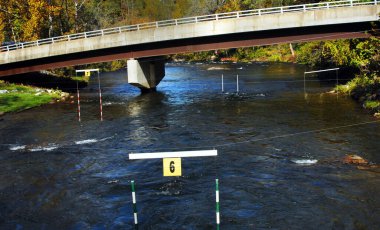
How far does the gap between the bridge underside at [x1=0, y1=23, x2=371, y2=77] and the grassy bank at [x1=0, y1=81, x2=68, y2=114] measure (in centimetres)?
316

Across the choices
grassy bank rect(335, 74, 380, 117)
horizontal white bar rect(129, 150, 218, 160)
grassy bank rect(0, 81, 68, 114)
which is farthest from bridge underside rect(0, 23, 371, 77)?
horizontal white bar rect(129, 150, 218, 160)

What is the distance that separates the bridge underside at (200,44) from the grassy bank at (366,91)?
15.6 feet

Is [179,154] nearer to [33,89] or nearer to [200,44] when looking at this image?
[200,44]

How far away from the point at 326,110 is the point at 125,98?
22.0 m

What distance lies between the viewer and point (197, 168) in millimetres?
20297

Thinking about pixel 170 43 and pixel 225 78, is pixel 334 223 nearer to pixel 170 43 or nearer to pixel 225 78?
pixel 170 43

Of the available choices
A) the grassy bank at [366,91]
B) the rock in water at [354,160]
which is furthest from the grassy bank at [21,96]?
the grassy bank at [366,91]

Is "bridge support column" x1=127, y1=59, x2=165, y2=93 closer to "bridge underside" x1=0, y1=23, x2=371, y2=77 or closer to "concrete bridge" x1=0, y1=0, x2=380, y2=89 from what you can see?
"concrete bridge" x1=0, y1=0, x2=380, y2=89

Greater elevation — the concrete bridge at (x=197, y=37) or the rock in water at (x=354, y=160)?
the concrete bridge at (x=197, y=37)

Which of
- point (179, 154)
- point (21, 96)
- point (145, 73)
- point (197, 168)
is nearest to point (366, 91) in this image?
point (197, 168)

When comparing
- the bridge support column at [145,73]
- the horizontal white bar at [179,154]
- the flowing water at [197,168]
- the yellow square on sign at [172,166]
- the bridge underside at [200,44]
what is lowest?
the flowing water at [197,168]

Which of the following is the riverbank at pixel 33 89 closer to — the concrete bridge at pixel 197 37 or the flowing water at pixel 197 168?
the concrete bridge at pixel 197 37

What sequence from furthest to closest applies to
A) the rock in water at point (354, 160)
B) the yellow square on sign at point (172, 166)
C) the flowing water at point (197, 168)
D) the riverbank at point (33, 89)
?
the riverbank at point (33, 89)
the rock in water at point (354, 160)
the flowing water at point (197, 168)
the yellow square on sign at point (172, 166)

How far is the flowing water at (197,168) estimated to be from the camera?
49.5 ft
